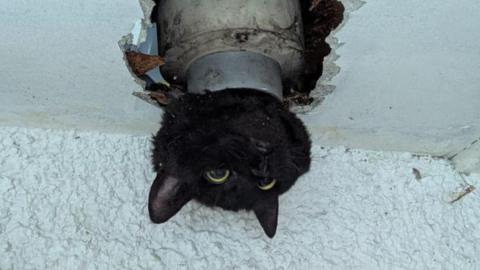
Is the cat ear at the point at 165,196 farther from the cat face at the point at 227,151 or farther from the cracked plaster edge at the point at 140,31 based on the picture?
the cracked plaster edge at the point at 140,31

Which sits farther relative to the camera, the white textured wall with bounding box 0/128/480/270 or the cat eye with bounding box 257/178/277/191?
the white textured wall with bounding box 0/128/480/270

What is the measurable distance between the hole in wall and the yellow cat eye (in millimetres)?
228

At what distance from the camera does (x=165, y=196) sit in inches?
37.5

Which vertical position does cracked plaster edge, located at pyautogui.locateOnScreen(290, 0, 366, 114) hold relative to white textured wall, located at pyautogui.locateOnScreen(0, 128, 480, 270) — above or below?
above

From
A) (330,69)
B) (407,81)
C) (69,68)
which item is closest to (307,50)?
(330,69)

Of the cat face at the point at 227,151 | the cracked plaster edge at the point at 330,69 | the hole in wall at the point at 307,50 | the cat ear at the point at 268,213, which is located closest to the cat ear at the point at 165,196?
the cat face at the point at 227,151

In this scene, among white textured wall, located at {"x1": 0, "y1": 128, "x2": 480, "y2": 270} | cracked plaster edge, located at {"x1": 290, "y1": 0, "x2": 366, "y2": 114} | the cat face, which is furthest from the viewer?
white textured wall, located at {"x1": 0, "y1": 128, "x2": 480, "y2": 270}

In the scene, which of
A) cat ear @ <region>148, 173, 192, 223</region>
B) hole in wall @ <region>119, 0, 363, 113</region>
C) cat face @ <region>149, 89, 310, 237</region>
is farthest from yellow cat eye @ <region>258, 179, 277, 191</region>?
hole in wall @ <region>119, 0, 363, 113</region>

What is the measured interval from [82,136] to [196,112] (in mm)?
425

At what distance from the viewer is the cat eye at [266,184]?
0.89 metres

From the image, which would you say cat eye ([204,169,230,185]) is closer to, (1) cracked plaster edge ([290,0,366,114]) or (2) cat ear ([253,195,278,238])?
(2) cat ear ([253,195,278,238])

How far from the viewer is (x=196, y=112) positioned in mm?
872

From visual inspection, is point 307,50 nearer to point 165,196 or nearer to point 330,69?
point 330,69

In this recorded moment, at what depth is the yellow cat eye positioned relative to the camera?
89cm
